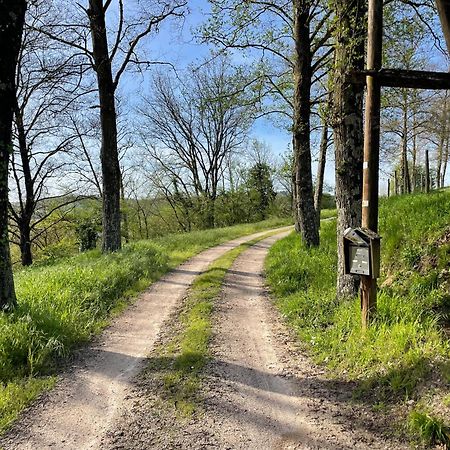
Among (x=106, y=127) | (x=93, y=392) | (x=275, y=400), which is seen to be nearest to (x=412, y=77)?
(x=275, y=400)

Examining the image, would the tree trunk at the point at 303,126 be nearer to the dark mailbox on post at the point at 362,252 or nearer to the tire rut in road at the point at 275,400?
the tire rut in road at the point at 275,400

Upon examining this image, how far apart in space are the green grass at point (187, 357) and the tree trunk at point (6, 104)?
8.65 feet

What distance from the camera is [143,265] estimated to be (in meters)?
10.5

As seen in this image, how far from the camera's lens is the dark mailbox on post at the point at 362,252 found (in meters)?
4.74

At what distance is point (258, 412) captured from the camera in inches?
146

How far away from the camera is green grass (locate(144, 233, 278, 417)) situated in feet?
13.3

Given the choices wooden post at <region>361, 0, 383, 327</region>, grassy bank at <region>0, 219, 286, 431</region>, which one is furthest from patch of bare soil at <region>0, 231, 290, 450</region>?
wooden post at <region>361, 0, 383, 327</region>

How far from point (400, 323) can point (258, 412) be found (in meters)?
2.10

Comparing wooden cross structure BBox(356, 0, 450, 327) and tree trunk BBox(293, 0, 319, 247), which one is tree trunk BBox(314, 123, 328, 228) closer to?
tree trunk BBox(293, 0, 319, 247)

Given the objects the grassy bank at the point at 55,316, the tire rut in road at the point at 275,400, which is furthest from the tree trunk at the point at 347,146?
the grassy bank at the point at 55,316

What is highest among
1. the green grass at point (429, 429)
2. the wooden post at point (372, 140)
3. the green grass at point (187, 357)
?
the wooden post at point (372, 140)

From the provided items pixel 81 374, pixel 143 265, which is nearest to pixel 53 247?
→ pixel 143 265

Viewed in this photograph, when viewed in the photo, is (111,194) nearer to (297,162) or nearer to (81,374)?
(297,162)

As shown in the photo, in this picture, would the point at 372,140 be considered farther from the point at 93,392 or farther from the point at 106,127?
the point at 106,127
